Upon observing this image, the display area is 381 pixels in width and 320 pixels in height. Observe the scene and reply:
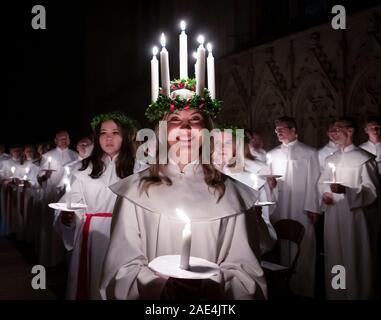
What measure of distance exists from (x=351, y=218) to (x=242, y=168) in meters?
1.67

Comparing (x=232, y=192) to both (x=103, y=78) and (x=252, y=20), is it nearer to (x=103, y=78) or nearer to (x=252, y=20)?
(x=252, y=20)

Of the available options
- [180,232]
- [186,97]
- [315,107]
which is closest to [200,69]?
[186,97]

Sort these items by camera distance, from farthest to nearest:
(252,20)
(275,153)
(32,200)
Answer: (252,20) < (32,200) < (275,153)

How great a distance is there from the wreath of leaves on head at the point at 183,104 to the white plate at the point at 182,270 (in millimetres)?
801

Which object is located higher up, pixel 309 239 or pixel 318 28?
pixel 318 28

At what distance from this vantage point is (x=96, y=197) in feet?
13.9

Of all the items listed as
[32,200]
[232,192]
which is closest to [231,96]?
[32,200]

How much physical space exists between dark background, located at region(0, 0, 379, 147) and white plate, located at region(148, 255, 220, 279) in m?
13.2

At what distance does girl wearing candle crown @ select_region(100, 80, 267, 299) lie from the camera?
7.82 feet

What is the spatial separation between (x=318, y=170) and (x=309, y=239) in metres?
1.08

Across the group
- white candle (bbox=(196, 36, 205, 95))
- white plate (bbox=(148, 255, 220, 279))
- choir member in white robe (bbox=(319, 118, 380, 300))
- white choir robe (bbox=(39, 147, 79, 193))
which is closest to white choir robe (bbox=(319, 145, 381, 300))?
choir member in white robe (bbox=(319, 118, 380, 300))

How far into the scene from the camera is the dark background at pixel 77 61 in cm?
1716

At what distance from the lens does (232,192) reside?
2.53m

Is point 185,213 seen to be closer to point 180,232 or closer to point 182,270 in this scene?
point 180,232
